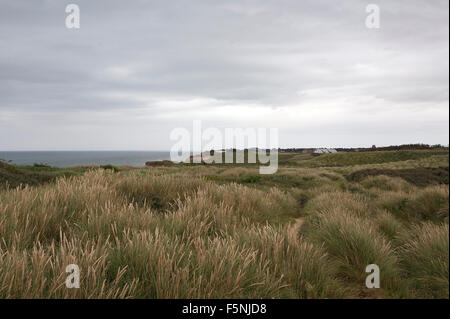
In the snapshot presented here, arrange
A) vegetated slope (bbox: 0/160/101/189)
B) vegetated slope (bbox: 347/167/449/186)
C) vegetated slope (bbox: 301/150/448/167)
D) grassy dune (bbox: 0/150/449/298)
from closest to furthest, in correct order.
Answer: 1. grassy dune (bbox: 0/150/449/298)
2. vegetated slope (bbox: 347/167/449/186)
3. vegetated slope (bbox: 0/160/101/189)
4. vegetated slope (bbox: 301/150/448/167)

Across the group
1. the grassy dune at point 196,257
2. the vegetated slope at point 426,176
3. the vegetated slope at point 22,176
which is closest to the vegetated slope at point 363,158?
the vegetated slope at point 426,176

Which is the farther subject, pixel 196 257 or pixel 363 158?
pixel 363 158

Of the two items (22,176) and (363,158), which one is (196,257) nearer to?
(22,176)

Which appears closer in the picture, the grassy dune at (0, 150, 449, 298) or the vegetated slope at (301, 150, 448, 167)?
the grassy dune at (0, 150, 449, 298)

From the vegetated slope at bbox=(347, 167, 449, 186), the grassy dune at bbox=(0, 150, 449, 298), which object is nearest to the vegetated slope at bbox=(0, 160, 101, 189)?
the grassy dune at bbox=(0, 150, 449, 298)

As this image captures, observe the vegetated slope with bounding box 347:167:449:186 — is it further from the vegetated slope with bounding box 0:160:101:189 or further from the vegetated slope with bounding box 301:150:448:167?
the vegetated slope with bounding box 301:150:448:167

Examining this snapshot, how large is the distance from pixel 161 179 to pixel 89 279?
5.70m

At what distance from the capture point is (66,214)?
482cm


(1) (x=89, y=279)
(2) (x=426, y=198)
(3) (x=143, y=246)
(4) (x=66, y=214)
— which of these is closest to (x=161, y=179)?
(4) (x=66, y=214)

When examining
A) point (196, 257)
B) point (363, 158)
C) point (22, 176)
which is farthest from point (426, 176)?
point (363, 158)

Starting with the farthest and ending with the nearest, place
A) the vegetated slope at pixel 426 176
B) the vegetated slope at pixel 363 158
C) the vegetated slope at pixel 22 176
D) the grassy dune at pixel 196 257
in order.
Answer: the vegetated slope at pixel 363 158
the vegetated slope at pixel 22 176
the vegetated slope at pixel 426 176
the grassy dune at pixel 196 257

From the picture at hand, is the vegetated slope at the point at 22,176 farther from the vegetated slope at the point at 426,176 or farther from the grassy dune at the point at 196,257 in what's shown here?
the vegetated slope at the point at 426,176
